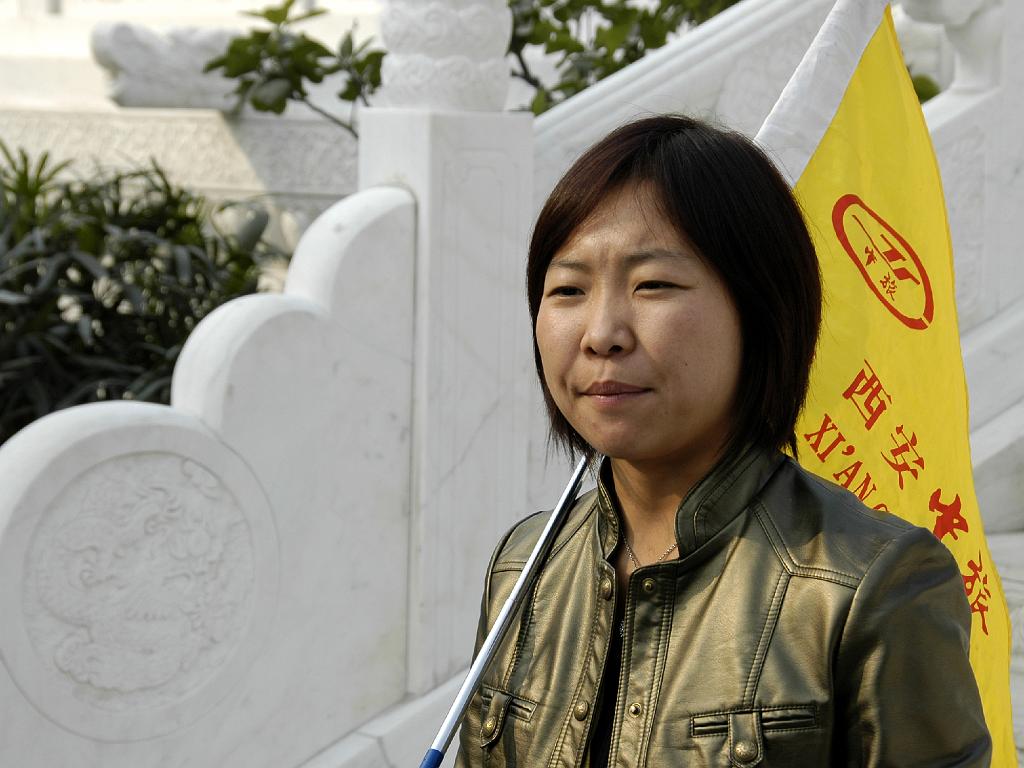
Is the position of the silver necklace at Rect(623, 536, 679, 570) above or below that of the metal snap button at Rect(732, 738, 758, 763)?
above

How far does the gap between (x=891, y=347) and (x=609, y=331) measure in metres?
0.93

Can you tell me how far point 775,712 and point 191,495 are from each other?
2.04 metres

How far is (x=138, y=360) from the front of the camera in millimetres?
4566

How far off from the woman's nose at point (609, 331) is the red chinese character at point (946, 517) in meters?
0.94

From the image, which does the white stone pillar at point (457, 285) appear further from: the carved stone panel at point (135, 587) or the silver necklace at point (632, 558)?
the silver necklace at point (632, 558)

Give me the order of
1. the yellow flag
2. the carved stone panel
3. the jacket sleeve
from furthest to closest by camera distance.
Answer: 1. the carved stone panel
2. the yellow flag
3. the jacket sleeve

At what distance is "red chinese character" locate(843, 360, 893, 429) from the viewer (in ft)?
6.73

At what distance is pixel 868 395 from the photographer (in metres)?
2.06

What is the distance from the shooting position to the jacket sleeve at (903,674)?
1210mm

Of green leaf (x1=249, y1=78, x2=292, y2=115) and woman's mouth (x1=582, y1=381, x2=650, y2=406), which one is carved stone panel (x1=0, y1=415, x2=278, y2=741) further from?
green leaf (x1=249, y1=78, x2=292, y2=115)

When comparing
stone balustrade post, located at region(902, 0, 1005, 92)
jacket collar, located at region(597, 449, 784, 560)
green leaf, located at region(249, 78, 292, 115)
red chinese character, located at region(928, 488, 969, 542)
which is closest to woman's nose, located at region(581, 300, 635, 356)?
jacket collar, located at region(597, 449, 784, 560)

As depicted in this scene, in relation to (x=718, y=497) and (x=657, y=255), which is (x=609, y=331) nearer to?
(x=657, y=255)

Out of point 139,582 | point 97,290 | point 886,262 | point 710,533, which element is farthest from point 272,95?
point 710,533

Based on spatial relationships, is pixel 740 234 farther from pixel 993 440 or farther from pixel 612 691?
pixel 993 440
